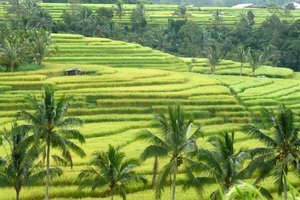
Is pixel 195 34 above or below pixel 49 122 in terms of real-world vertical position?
below

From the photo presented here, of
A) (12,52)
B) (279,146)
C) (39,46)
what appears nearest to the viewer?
(279,146)

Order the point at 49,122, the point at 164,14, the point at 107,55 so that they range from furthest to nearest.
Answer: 1. the point at 164,14
2. the point at 107,55
3. the point at 49,122

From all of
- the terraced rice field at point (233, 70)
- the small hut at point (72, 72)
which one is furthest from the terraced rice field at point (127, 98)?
the terraced rice field at point (233, 70)

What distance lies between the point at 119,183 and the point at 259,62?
4194cm

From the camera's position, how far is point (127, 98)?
37.5m

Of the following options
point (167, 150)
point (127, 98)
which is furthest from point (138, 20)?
point (167, 150)

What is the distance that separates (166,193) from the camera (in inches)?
856

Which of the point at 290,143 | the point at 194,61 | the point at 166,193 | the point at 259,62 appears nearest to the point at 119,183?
the point at 166,193

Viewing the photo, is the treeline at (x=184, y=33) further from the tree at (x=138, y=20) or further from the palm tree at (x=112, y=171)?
the palm tree at (x=112, y=171)

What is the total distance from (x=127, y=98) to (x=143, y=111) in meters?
2.20

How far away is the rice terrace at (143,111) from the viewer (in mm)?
18047

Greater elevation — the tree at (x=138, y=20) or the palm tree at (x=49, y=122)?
the palm tree at (x=49, y=122)

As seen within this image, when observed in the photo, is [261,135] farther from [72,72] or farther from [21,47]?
[21,47]

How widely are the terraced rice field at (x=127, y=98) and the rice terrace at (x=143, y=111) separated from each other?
0.10m
